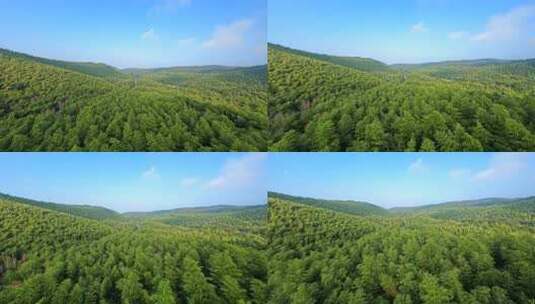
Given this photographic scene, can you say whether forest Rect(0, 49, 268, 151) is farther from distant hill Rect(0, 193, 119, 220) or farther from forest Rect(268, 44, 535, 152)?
distant hill Rect(0, 193, 119, 220)

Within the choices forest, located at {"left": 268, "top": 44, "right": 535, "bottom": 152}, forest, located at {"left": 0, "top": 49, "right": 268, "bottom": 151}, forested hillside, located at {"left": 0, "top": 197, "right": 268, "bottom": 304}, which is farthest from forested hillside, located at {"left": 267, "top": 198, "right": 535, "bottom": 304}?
forest, located at {"left": 0, "top": 49, "right": 268, "bottom": 151}

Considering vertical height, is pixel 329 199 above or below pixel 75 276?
above

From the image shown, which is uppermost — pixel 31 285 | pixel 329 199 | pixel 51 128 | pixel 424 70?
pixel 424 70

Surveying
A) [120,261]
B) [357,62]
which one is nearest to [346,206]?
[357,62]

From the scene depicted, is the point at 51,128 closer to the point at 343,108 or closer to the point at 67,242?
the point at 67,242

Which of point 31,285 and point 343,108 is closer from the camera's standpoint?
point 31,285

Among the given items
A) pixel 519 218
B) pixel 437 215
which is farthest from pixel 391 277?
pixel 519 218
